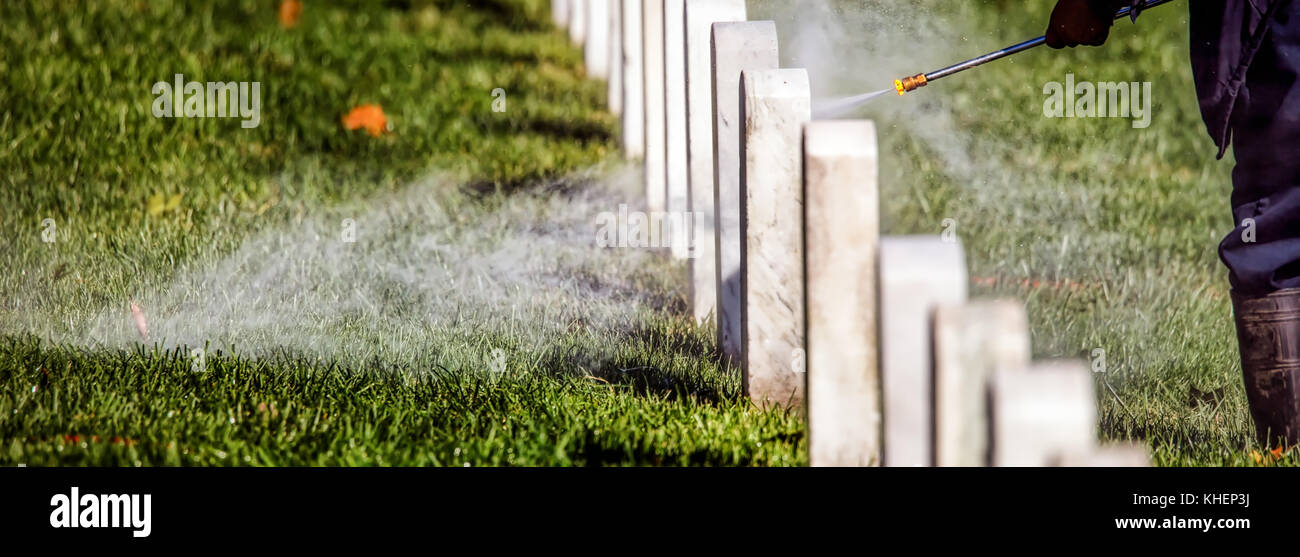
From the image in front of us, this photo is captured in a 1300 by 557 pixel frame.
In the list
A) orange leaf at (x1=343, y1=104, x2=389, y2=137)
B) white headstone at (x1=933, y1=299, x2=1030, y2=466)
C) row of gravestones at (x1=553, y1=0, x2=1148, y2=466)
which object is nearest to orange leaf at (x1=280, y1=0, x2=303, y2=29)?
orange leaf at (x1=343, y1=104, x2=389, y2=137)

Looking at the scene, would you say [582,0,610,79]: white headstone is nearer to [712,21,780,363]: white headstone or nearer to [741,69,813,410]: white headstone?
[712,21,780,363]: white headstone

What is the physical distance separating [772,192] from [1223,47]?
1.20 meters

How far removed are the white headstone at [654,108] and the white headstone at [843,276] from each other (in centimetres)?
284

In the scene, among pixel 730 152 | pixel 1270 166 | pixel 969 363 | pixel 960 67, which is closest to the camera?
pixel 969 363

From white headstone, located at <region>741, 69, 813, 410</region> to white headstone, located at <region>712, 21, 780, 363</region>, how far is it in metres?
0.53

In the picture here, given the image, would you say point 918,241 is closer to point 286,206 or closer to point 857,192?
point 857,192

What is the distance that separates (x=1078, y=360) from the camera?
13.7 feet

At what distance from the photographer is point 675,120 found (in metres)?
4.94

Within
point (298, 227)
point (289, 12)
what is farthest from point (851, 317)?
point (289, 12)

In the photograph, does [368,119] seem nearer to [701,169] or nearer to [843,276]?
[701,169]

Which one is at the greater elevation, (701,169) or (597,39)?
(597,39)

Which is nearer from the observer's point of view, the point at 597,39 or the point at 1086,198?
the point at 1086,198

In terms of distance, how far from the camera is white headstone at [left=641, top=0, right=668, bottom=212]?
5.36m

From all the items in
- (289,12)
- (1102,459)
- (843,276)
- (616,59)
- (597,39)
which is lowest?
(1102,459)
